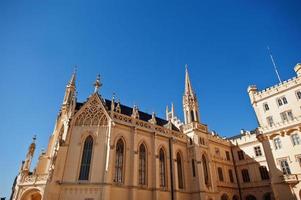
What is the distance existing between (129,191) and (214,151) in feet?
66.6

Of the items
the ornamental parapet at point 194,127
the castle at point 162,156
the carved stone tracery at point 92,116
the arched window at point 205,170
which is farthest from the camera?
the ornamental parapet at point 194,127

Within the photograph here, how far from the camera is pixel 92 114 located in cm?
2823

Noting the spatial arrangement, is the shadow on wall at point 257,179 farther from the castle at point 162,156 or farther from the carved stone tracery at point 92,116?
the carved stone tracery at point 92,116

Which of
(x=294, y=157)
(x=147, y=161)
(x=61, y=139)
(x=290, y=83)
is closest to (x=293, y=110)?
(x=290, y=83)

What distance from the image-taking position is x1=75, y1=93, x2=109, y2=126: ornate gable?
2762 centimetres

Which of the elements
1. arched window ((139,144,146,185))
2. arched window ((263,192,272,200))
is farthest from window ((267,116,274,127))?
arched window ((139,144,146,185))

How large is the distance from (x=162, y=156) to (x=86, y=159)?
37.9ft

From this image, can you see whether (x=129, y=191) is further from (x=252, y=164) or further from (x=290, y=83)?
(x=290, y=83)

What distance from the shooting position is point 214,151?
39844 millimetres

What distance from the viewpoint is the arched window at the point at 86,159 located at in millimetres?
24641

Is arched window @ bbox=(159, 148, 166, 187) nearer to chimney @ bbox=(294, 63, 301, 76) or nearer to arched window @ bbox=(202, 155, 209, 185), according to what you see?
arched window @ bbox=(202, 155, 209, 185)

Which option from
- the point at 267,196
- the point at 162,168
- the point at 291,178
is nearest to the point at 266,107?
the point at 291,178

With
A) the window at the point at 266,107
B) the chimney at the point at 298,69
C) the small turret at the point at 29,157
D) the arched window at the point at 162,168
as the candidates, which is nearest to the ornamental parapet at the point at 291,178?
the window at the point at 266,107

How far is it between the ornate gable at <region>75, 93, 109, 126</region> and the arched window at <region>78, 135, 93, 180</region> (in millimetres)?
2056
